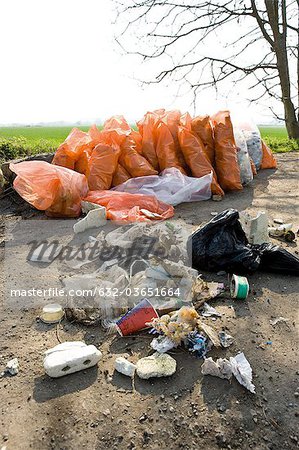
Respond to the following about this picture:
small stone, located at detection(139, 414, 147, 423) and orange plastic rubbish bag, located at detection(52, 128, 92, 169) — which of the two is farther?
orange plastic rubbish bag, located at detection(52, 128, 92, 169)

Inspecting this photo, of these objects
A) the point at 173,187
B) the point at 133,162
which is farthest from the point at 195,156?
the point at 133,162

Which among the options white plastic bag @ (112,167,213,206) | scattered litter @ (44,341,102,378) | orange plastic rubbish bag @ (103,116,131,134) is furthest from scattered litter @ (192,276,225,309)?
orange plastic rubbish bag @ (103,116,131,134)

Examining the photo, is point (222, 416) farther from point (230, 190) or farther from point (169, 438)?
point (230, 190)

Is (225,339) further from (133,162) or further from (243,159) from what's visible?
(243,159)

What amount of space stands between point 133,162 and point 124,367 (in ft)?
10.3

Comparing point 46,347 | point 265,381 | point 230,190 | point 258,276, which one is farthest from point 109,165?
point 265,381

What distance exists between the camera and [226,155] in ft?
15.0

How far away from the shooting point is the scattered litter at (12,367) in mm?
1804

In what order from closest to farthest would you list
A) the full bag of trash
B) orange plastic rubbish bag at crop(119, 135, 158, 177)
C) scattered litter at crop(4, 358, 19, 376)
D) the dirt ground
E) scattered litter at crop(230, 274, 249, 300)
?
the dirt ground → scattered litter at crop(4, 358, 19, 376) → scattered litter at crop(230, 274, 249, 300) → the full bag of trash → orange plastic rubbish bag at crop(119, 135, 158, 177)

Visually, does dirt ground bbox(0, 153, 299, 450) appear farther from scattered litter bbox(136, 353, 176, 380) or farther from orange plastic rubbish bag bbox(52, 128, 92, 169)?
orange plastic rubbish bag bbox(52, 128, 92, 169)

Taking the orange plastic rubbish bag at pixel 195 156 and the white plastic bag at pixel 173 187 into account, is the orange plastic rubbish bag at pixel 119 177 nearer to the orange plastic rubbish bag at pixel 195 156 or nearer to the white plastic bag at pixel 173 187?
the white plastic bag at pixel 173 187

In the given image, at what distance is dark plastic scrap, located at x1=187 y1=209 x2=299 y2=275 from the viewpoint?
2.65m

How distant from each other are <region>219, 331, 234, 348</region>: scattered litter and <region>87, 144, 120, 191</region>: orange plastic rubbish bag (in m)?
2.73

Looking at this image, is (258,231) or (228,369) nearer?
(228,369)
